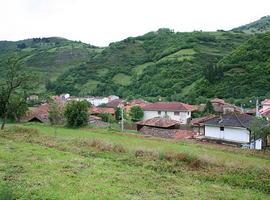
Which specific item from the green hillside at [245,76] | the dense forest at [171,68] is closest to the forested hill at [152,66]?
the dense forest at [171,68]

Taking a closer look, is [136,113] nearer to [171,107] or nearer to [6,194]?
[171,107]

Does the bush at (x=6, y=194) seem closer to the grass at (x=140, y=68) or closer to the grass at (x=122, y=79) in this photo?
the grass at (x=122, y=79)

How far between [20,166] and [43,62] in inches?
5438

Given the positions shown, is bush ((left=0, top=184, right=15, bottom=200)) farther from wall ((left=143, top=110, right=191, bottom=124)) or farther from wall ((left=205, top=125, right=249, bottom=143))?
wall ((left=143, top=110, right=191, bottom=124))

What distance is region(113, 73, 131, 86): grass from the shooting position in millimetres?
114494

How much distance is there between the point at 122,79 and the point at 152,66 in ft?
35.4

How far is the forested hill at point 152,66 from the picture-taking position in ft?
330

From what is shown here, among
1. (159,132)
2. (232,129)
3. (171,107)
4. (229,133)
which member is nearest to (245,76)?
(171,107)

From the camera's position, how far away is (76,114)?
4362cm

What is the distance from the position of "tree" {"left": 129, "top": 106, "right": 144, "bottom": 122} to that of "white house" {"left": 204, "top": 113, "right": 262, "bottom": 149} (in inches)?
991

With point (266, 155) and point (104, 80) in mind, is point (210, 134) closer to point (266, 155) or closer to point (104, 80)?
point (266, 155)

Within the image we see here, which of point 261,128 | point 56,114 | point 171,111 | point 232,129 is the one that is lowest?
point 232,129

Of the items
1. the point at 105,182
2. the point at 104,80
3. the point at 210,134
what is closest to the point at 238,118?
the point at 210,134

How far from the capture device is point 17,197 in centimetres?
1195
